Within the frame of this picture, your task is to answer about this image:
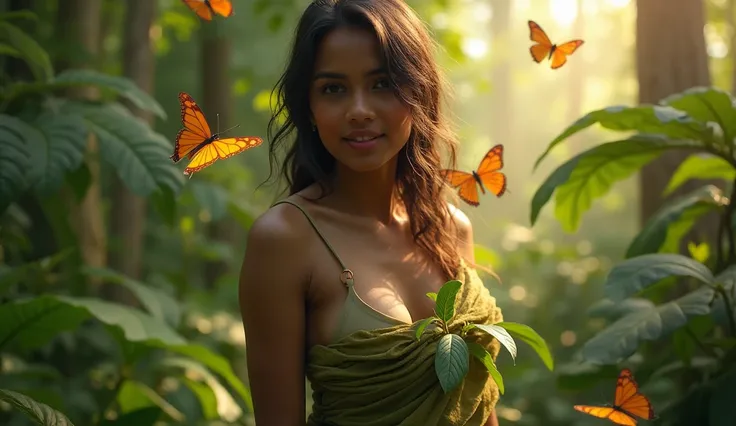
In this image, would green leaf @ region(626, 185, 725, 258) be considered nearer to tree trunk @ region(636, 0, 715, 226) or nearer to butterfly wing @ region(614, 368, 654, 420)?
butterfly wing @ region(614, 368, 654, 420)

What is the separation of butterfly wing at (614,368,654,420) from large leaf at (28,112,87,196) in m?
1.50

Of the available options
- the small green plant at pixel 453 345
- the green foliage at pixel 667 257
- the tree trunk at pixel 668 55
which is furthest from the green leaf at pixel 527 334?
the tree trunk at pixel 668 55

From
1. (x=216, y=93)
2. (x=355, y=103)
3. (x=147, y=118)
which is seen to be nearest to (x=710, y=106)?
(x=355, y=103)

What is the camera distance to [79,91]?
3.51 m

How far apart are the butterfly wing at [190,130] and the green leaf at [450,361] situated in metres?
0.63

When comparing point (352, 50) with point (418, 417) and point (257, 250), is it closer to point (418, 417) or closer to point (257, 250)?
point (257, 250)

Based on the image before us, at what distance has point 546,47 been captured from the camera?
2.15 metres

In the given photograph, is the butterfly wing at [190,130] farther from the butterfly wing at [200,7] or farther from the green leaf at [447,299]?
the green leaf at [447,299]

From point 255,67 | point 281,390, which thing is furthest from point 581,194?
point 255,67

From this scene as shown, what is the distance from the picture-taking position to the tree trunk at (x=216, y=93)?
21.4 ft

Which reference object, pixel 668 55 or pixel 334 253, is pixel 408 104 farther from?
pixel 668 55

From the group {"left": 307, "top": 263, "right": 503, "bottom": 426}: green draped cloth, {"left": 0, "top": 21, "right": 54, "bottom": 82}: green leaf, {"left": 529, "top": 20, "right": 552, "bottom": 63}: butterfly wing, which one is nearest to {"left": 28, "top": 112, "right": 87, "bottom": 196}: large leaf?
{"left": 0, "top": 21, "right": 54, "bottom": 82}: green leaf

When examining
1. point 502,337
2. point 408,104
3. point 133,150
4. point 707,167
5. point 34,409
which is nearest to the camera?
point 502,337

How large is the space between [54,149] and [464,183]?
1.11 meters
